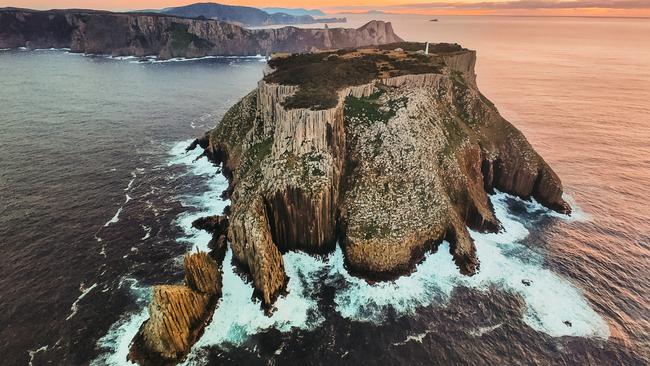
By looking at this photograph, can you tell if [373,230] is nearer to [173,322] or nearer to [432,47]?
[173,322]

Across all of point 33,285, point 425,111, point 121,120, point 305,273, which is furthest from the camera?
point 121,120

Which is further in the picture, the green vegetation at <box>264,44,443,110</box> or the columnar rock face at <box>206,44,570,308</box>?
the green vegetation at <box>264,44,443,110</box>

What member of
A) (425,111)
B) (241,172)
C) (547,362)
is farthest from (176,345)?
(425,111)

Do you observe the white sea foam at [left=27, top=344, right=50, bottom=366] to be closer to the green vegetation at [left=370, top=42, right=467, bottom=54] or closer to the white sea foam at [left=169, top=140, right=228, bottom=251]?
the white sea foam at [left=169, top=140, right=228, bottom=251]

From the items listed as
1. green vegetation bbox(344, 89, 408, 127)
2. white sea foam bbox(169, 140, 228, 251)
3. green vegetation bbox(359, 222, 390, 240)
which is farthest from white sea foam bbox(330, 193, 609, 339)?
green vegetation bbox(344, 89, 408, 127)

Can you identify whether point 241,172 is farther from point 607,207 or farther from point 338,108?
point 607,207

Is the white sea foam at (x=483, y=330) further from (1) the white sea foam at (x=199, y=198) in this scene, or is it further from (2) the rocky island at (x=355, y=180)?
(1) the white sea foam at (x=199, y=198)
